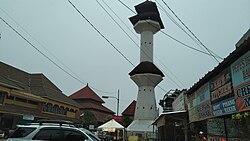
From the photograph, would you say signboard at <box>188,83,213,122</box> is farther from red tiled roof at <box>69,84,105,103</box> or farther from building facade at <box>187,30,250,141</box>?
red tiled roof at <box>69,84,105,103</box>

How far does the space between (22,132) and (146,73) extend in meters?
28.3

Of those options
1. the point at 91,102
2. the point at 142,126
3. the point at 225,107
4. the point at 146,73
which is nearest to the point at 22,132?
the point at 225,107

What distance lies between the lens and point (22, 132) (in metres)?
7.87

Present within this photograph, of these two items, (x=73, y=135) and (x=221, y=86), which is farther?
(x=73, y=135)

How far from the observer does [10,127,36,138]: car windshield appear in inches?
306

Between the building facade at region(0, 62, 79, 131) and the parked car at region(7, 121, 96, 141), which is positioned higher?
the building facade at region(0, 62, 79, 131)

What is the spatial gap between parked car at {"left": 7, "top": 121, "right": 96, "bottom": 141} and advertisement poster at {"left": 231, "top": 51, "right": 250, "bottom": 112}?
515 centimetres

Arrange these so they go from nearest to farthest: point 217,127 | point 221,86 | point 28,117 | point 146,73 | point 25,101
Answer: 1. point 221,86
2. point 217,127
3. point 28,117
4. point 25,101
5. point 146,73

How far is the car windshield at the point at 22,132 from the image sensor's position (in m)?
7.77

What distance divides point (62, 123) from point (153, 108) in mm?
28839

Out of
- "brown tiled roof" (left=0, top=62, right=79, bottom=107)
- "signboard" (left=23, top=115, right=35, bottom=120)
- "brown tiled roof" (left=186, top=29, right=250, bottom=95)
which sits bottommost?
"signboard" (left=23, top=115, right=35, bottom=120)

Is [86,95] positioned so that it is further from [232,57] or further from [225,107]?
[232,57]

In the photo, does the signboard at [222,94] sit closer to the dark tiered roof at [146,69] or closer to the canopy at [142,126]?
the canopy at [142,126]

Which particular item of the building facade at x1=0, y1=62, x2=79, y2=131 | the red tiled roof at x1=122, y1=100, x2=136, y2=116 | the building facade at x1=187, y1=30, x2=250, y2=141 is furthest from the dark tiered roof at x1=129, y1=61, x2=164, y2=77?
the building facade at x1=187, y1=30, x2=250, y2=141
